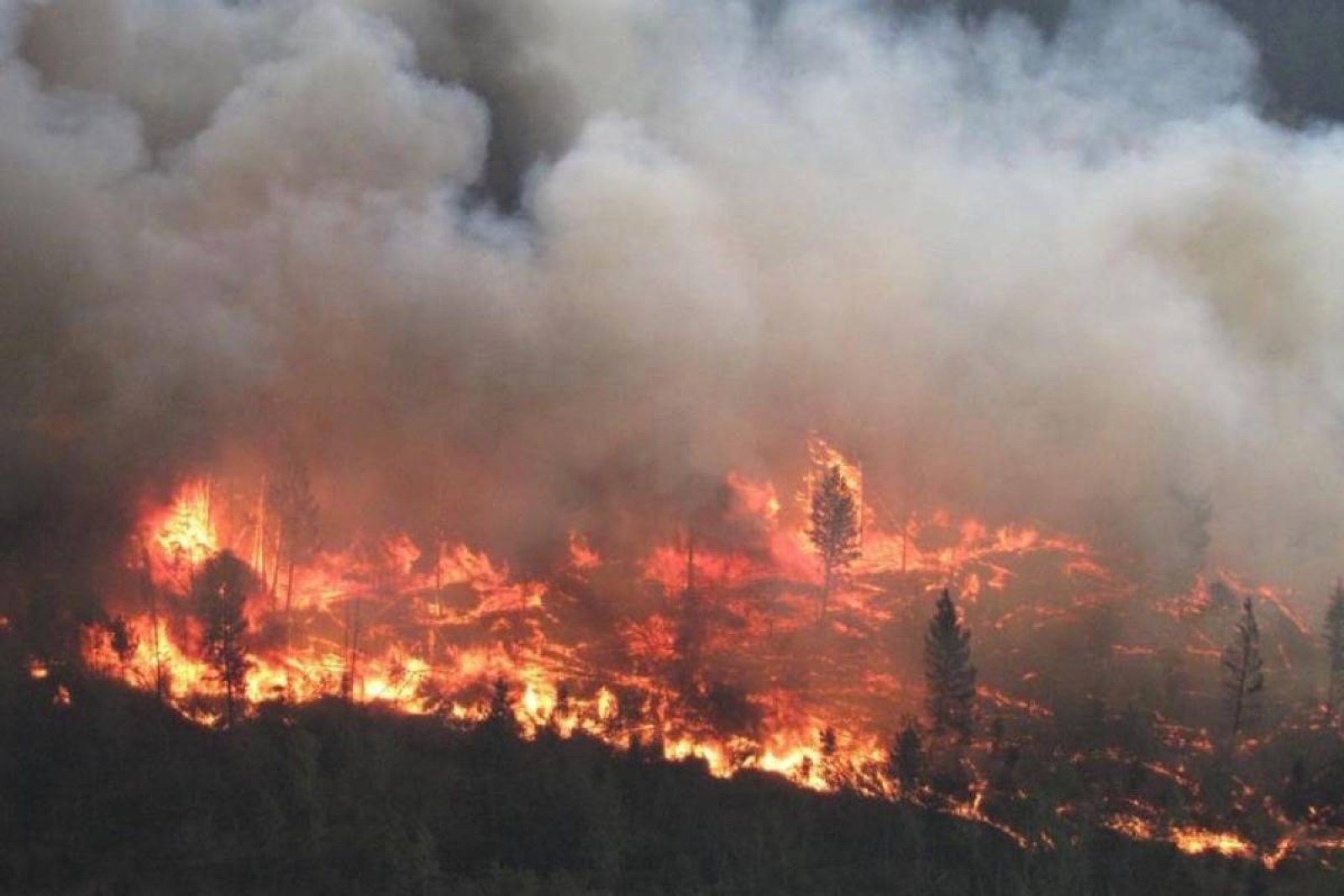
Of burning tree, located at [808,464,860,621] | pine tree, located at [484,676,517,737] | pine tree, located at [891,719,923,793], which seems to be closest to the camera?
pine tree, located at [891,719,923,793]

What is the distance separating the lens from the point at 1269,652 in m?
50.5

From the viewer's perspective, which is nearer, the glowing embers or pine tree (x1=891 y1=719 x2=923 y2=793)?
pine tree (x1=891 y1=719 x2=923 y2=793)

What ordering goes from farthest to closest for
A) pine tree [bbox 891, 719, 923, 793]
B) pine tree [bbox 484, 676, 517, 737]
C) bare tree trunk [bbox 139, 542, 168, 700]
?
bare tree trunk [bbox 139, 542, 168, 700] → pine tree [bbox 484, 676, 517, 737] → pine tree [bbox 891, 719, 923, 793]

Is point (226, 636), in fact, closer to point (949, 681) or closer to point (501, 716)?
point (501, 716)

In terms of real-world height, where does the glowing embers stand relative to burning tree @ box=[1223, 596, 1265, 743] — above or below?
above

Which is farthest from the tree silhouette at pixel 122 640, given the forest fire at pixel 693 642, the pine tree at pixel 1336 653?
the pine tree at pixel 1336 653

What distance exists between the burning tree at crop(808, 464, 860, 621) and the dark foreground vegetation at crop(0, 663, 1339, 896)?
12.0 metres

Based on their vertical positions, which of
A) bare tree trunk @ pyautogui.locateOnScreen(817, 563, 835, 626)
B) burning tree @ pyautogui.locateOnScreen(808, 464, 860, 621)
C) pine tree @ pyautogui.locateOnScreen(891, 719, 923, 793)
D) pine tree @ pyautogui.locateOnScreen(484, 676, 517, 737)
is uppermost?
burning tree @ pyautogui.locateOnScreen(808, 464, 860, 621)

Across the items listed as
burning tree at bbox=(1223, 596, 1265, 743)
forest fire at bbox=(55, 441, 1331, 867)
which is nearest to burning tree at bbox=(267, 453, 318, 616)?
forest fire at bbox=(55, 441, 1331, 867)

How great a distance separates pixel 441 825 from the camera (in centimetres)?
3819

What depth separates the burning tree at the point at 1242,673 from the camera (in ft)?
143

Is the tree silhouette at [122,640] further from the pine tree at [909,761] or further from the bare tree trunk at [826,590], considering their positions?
the pine tree at [909,761]

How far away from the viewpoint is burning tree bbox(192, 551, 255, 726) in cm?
4288

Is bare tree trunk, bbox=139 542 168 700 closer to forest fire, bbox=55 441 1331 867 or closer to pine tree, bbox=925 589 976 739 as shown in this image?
forest fire, bbox=55 441 1331 867
